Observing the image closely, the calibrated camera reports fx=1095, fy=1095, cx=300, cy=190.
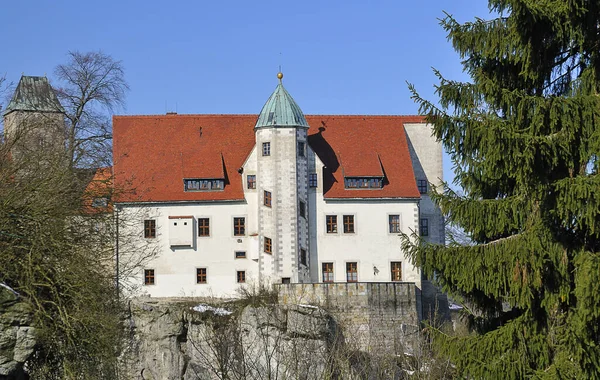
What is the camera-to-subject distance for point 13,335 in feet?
41.6

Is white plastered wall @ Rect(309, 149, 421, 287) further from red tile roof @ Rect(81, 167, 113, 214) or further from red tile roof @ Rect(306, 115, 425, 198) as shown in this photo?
red tile roof @ Rect(81, 167, 113, 214)

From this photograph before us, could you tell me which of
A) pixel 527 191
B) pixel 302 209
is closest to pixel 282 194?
pixel 302 209

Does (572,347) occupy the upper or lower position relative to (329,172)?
lower

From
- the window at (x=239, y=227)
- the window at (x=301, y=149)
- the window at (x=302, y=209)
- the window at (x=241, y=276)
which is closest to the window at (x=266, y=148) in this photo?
the window at (x=301, y=149)

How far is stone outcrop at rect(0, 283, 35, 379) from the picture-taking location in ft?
41.4

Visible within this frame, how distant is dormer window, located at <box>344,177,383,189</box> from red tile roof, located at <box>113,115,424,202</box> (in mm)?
200

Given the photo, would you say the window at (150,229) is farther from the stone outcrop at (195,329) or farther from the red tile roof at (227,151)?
the stone outcrop at (195,329)

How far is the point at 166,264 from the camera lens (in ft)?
135

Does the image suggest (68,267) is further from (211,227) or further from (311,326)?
(211,227)

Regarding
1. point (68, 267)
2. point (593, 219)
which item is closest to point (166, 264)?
point (68, 267)

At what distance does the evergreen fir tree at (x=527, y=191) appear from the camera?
1374 centimetres

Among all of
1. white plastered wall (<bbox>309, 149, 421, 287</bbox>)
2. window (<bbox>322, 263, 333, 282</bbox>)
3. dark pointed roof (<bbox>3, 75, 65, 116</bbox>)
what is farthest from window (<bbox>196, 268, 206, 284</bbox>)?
dark pointed roof (<bbox>3, 75, 65, 116</bbox>)

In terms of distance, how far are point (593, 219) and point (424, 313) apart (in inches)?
1121

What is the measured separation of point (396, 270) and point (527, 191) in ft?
90.7
